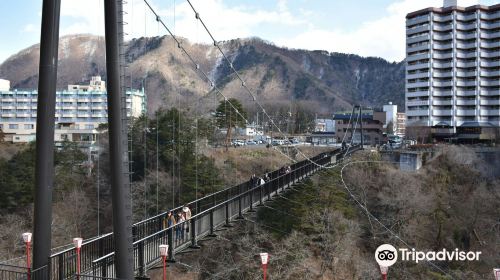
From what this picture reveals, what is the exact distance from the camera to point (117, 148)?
7.39m

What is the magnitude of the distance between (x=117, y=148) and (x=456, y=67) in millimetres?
67503

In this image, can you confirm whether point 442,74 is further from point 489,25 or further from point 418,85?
point 489,25

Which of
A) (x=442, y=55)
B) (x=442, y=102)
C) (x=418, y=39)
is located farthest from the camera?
(x=418, y=39)

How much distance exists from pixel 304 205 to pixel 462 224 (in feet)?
43.8

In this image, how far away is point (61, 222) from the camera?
28.1 metres

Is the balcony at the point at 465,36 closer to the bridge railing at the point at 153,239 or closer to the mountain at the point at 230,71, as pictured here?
the mountain at the point at 230,71

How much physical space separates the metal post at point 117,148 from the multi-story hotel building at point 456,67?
6411 centimetres

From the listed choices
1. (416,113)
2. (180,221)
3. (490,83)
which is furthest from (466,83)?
(180,221)

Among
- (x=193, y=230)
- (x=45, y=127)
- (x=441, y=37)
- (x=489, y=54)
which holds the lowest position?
(x=193, y=230)

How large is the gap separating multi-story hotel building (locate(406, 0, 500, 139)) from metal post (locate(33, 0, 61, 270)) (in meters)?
64.6

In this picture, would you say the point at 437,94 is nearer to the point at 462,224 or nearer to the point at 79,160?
the point at 462,224

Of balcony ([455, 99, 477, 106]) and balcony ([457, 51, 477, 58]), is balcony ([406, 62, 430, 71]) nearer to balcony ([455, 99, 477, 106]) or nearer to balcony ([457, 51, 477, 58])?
balcony ([457, 51, 477, 58])

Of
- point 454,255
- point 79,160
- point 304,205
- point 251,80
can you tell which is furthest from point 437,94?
point 251,80

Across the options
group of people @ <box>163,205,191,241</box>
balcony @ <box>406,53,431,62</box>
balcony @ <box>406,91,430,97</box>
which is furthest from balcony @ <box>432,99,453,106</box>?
group of people @ <box>163,205,191,241</box>
